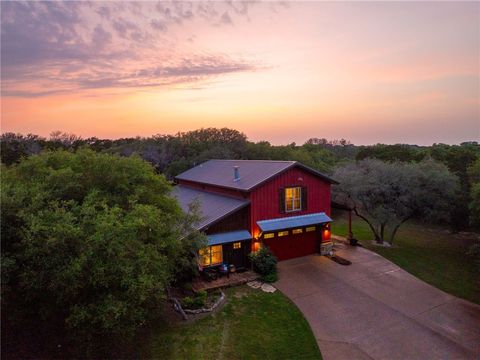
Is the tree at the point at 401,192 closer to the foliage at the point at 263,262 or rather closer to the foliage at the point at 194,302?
the foliage at the point at 263,262

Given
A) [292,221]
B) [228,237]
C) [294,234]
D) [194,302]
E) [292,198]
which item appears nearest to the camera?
[194,302]

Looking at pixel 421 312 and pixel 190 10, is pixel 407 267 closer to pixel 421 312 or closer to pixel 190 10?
pixel 421 312

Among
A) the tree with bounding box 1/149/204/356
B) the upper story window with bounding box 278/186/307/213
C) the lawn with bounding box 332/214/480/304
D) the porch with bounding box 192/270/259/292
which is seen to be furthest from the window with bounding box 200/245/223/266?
the lawn with bounding box 332/214/480/304

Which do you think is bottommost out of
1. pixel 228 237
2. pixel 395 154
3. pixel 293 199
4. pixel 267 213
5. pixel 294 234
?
pixel 294 234

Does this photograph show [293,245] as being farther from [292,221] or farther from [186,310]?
[186,310]

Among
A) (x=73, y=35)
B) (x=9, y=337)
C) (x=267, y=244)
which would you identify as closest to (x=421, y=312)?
(x=267, y=244)

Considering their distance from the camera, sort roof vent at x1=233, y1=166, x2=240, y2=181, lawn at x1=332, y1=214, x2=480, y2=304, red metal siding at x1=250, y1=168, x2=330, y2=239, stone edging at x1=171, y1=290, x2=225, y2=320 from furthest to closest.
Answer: roof vent at x1=233, y1=166, x2=240, y2=181 → red metal siding at x1=250, y1=168, x2=330, y2=239 → lawn at x1=332, y1=214, x2=480, y2=304 → stone edging at x1=171, y1=290, x2=225, y2=320

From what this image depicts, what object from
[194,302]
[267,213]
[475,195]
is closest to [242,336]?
[194,302]

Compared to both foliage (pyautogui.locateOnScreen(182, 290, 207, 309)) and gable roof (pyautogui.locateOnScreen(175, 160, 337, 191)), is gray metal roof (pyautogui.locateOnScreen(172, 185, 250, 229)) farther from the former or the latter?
foliage (pyautogui.locateOnScreen(182, 290, 207, 309))
